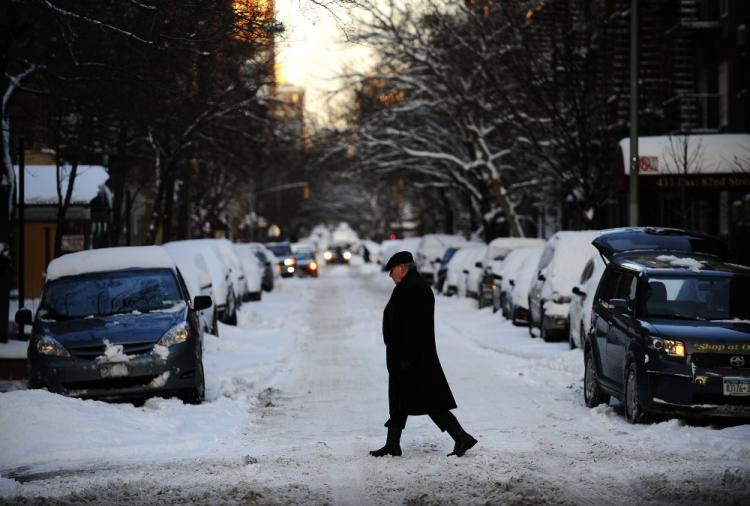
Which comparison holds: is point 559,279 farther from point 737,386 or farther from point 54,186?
point 54,186

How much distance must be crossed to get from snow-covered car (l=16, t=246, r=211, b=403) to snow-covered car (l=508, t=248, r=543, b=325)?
41.2 feet

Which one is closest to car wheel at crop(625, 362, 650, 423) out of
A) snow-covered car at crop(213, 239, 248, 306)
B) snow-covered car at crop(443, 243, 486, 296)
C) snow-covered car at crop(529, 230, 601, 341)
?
snow-covered car at crop(529, 230, 601, 341)

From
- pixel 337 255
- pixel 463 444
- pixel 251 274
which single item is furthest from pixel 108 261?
pixel 337 255

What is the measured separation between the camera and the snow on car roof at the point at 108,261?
53.0ft

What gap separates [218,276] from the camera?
2762 cm

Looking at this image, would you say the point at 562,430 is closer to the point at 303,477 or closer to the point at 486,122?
the point at 303,477

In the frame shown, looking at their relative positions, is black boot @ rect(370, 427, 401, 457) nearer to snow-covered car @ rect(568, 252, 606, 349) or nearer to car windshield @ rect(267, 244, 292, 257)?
snow-covered car @ rect(568, 252, 606, 349)

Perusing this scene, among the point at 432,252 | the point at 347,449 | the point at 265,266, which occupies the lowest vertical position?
the point at 347,449

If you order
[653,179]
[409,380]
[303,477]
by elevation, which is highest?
[653,179]

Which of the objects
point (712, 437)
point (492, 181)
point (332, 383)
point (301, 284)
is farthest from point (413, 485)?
point (301, 284)

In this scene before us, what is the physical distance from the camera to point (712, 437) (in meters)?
11.5

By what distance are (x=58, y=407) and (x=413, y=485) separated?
443 centimetres

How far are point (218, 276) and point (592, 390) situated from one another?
14.4m

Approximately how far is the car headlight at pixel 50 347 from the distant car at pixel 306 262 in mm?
53688
